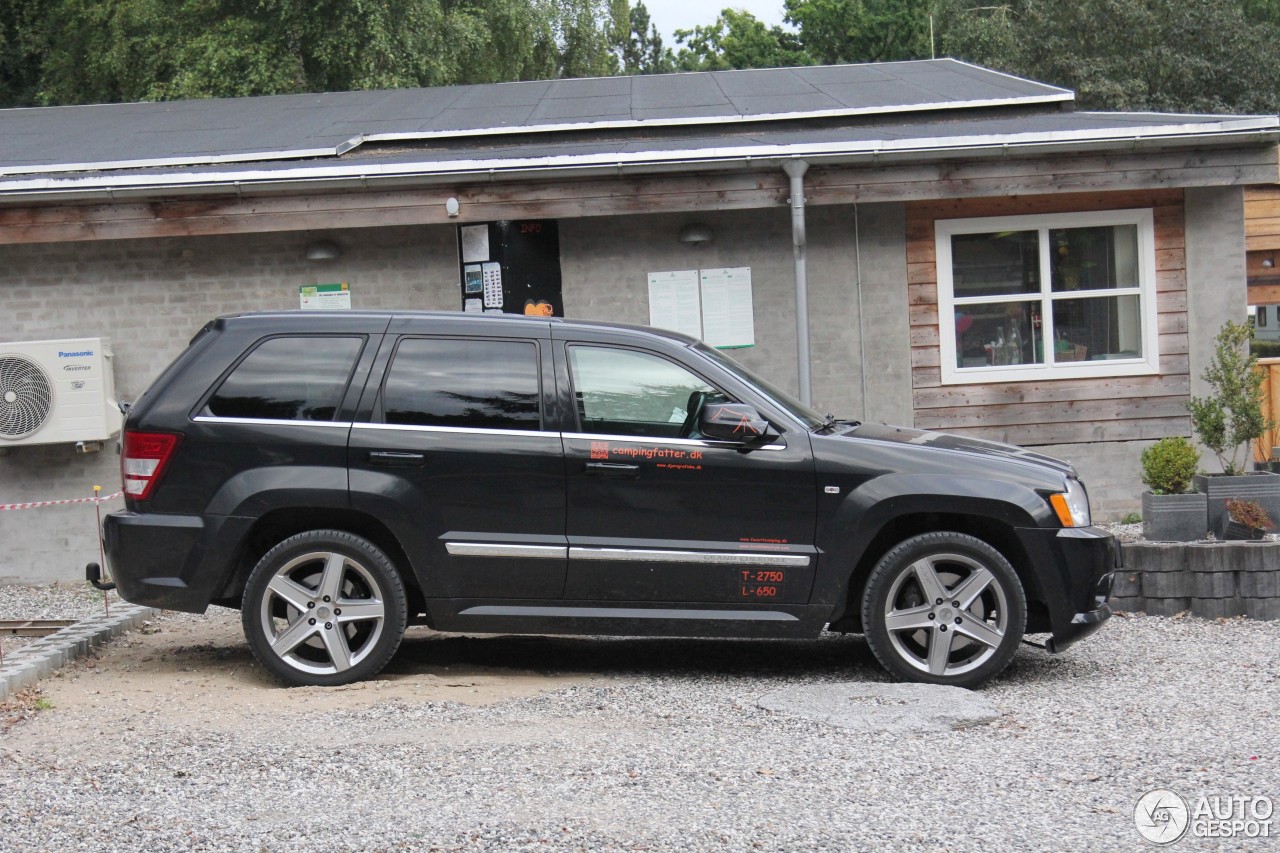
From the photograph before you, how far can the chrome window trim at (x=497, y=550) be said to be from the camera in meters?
6.32

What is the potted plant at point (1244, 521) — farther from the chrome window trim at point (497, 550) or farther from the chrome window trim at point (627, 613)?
the chrome window trim at point (497, 550)

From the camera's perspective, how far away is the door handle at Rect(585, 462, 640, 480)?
6.30 metres

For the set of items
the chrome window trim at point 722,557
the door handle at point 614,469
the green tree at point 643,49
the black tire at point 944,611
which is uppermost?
the green tree at point 643,49

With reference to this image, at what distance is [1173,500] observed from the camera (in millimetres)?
8305

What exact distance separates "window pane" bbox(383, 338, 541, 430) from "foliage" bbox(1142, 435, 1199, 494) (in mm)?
4381

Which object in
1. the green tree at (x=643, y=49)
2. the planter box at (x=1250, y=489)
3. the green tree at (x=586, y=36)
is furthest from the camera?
the green tree at (x=643, y=49)

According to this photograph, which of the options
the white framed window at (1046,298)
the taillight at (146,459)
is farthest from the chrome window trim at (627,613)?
the white framed window at (1046,298)

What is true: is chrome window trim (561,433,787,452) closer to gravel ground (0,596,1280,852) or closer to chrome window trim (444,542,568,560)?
chrome window trim (444,542,568,560)

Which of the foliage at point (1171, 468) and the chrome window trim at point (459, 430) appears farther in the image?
the foliage at point (1171, 468)

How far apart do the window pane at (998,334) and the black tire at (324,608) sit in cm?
620

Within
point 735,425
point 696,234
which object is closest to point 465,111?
point 696,234

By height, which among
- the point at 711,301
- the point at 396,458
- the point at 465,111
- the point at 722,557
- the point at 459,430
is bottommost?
the point at 722,557

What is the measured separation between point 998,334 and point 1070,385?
2.40ft

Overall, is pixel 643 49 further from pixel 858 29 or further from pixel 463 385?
pixel 463 385
